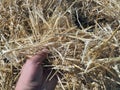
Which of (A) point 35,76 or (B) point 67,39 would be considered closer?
(A) point 35,76

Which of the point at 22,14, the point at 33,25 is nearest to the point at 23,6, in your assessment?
the point at 22,14

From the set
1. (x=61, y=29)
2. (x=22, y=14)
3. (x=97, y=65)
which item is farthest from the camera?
(x=22, y=14)

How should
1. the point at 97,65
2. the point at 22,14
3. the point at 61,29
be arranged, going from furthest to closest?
the point at 22,14
the point at 61,29
the point at 97,65

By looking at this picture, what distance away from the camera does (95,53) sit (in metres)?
1.52

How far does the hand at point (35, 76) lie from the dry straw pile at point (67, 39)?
34mm

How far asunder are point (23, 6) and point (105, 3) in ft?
1.39

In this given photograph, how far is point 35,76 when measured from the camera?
1465 mm

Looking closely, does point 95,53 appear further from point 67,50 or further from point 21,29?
point 21,29

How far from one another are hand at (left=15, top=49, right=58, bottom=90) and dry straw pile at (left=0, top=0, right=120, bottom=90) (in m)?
0.03

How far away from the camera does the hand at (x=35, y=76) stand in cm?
146

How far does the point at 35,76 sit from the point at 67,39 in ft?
0.77

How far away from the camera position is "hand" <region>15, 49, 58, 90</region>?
146 centimetres

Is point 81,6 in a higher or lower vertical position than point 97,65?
higher

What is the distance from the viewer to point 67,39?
157cm
